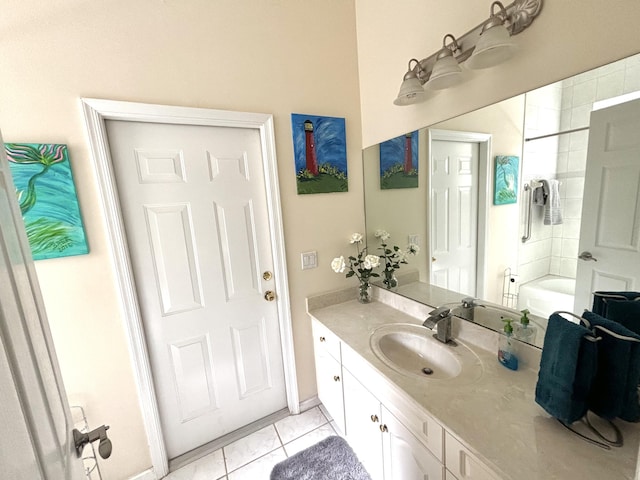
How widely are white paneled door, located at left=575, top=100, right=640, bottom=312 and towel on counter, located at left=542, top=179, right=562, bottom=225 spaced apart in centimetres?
8

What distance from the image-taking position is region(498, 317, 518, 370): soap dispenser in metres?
1.04

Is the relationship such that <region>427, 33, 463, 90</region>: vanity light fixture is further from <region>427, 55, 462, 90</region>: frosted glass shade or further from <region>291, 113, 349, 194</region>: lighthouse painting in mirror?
<region>291, 113, 349, 194</region>: lighthouse painting in mirror

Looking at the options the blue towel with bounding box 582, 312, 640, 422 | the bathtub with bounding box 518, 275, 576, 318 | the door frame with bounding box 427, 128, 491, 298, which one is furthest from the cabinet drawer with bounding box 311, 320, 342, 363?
the blue towel with bounding box 582, 312, 640, 422

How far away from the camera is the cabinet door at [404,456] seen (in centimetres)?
92

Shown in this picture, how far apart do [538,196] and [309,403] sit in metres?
1.87

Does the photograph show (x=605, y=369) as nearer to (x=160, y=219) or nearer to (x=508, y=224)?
(x=508, y=224)

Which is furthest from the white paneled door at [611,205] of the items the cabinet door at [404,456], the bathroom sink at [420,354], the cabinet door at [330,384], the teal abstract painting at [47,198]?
the teal abstract painting at [47,198]

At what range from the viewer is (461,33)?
1.12m

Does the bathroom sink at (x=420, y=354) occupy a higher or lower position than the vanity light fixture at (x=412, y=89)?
lower

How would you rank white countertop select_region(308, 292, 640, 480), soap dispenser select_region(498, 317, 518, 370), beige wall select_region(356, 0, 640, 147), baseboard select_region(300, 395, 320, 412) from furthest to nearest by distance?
1. baseboard select_region(300, 395, 320, 412)
2. soap dispenser select_region(498, 317, 518, 370)
3. beige wall select_region(356, 0, 640, 147)
4. white countertop select_region(308, 292, 640, 480)

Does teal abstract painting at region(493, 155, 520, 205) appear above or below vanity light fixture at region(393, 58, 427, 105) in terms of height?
below

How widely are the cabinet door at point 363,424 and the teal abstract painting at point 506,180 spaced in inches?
42.3

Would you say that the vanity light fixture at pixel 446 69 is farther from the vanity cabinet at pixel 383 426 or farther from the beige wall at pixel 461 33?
the vanity cabinet at pixel 383 426

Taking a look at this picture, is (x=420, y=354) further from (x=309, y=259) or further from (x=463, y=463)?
(x=309, y=259)
